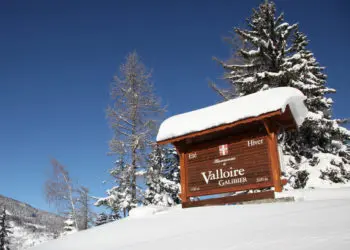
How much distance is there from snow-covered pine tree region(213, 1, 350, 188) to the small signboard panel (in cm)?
499

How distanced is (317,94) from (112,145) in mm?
12153

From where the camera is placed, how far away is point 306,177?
15266 mm

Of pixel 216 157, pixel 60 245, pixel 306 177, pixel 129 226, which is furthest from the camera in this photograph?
pixel 306 177

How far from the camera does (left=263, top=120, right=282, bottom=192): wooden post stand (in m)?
10.6

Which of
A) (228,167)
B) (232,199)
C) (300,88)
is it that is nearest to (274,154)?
(228,167)

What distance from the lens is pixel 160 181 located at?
22516 mm

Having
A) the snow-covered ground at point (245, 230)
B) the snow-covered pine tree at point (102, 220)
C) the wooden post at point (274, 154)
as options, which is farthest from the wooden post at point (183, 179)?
the snow-covered pine tree at point (102, 220)

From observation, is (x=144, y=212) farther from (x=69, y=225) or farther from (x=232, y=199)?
(x=69, y=225)

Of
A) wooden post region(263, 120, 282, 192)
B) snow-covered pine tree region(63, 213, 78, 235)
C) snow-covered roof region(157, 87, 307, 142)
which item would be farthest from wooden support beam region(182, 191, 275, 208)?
snow-covered pine tree region(63, 213, 78, 235)

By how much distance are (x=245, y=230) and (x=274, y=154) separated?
191 inches

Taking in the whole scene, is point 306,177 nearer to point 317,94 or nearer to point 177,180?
point 317,94

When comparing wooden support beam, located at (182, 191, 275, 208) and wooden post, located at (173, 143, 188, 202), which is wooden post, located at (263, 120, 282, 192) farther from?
wooden post, located at (173, 143, 188, 202)

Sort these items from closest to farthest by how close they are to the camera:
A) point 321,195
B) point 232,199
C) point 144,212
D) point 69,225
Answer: point 321,195 < point 232,199 < point 144,212 < point 69,225

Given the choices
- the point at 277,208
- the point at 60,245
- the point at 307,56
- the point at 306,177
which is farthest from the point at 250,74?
the point at 60,245
